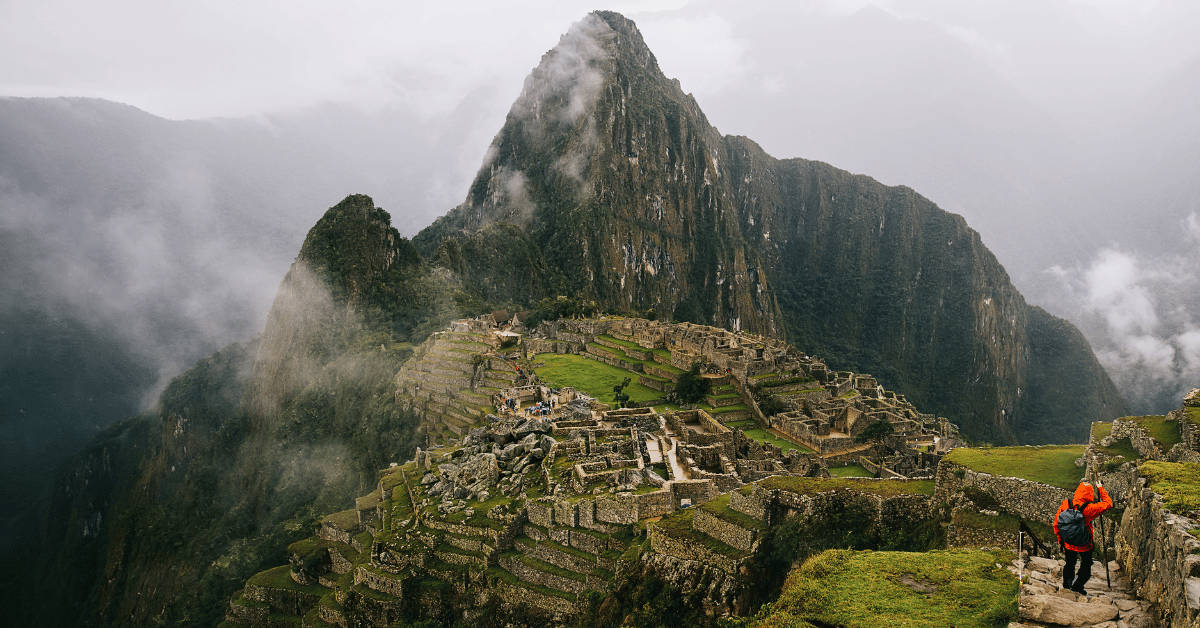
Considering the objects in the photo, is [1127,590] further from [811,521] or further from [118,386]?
[118,386]

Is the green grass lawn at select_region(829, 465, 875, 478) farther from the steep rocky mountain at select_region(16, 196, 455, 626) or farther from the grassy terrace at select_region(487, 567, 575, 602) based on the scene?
the steep rocky mountain at select_region(16, 196, 455, 626)

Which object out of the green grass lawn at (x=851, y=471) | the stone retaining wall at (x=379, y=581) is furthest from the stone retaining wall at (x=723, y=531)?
the green grass lawn at (x=851, y=471)

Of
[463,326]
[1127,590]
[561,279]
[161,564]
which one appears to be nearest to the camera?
[1127,590]

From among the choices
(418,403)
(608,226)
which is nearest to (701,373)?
(418,403)

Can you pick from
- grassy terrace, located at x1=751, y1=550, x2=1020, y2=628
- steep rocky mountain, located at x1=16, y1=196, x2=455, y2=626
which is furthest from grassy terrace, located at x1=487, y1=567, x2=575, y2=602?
steep rocky mountain, located at x1=16, y1=196, x2=455, y2=626

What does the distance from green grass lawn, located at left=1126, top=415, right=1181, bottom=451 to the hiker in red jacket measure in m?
6.96

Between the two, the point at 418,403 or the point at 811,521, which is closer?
the point at 811,521

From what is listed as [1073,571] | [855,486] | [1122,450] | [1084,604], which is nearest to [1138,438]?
[1122,450]

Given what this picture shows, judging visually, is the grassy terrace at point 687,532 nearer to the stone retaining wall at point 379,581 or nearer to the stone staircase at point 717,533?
the stone staircase at point 717,533

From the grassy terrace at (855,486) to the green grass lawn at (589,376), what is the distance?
101 feet

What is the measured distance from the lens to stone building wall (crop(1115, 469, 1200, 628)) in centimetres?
634

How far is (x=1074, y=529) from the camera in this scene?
8.07 meters

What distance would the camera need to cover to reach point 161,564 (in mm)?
68688

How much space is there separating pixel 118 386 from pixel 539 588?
372 feet
